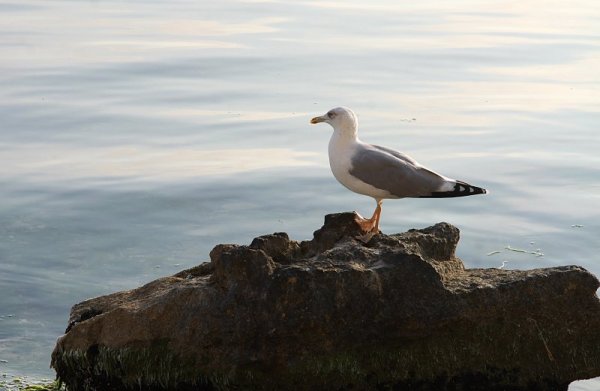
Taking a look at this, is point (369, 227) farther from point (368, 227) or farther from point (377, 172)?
point (377, 172)

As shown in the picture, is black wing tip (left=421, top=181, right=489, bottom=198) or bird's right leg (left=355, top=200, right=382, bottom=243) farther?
black wing tip (left=421, top=181, right=489, bottom=198)

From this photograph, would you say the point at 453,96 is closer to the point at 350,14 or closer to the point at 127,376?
the point at 350,14

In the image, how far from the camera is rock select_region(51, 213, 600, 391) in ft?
22.4

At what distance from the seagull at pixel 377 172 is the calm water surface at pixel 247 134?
1.86m

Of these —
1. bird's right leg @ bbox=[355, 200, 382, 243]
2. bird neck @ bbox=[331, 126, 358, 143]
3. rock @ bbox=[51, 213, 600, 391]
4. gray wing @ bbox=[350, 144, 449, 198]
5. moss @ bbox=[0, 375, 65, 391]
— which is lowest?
moss @ bbox=[0, 375, 65, 391]

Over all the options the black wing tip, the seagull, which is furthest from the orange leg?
the black wing tip

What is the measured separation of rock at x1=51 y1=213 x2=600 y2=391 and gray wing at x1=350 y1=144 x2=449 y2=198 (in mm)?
1287

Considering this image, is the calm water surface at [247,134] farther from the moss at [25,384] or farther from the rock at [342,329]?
the rock at [342,329]

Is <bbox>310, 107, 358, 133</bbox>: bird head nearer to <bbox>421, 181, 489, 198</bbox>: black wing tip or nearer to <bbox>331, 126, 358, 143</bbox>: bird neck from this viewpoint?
<bbox>331, 126, 358, 143</bbox>: bird neck

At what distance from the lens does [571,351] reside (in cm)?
722

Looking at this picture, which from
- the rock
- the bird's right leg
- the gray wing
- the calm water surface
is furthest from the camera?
the calm water surface

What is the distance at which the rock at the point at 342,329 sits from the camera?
6812 mm

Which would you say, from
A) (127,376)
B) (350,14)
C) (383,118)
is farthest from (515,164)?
(350,14)

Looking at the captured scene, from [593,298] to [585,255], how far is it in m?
3.62
